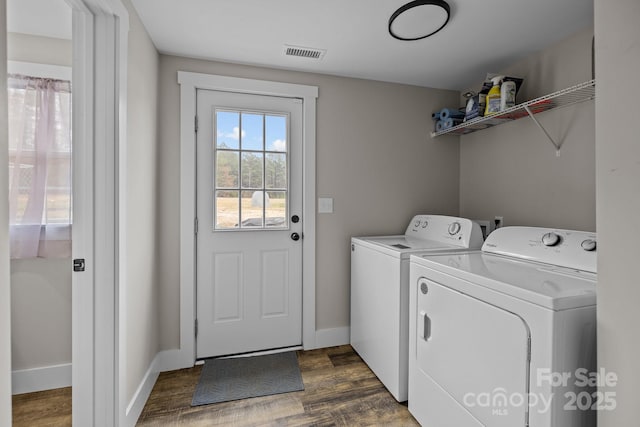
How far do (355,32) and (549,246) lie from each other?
155cm

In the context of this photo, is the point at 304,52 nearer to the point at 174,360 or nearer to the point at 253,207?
the point at 253,207

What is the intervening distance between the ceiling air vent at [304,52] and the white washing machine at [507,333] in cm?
149

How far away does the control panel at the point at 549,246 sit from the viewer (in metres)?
1.26

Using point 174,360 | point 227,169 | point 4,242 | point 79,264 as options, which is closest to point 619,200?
point 4,242

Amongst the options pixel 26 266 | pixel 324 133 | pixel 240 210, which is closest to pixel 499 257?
pixel 324 133

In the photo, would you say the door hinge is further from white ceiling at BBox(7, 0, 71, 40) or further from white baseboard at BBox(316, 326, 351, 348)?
white baseboard at BBox(316, 326, 351, 348)

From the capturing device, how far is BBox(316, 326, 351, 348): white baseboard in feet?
7.71

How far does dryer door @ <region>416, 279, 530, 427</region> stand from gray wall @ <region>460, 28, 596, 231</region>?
3.46 feet

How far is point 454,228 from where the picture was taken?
1.99 metres

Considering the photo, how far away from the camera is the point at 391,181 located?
249 cm

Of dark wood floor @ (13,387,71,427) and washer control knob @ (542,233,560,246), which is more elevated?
washer control knob @ (542,233,560,246)

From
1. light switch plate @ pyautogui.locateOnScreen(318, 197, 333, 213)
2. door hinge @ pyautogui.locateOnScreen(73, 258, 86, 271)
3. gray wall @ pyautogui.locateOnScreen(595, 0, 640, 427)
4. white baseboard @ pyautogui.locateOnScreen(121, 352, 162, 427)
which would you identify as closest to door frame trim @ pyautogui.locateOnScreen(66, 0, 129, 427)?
door hinge @ pyautogui.locateOnScreen(73, 258, 86, 271)

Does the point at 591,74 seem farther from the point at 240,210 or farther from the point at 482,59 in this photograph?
the point at 240,210

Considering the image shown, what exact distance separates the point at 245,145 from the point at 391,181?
1213mm
